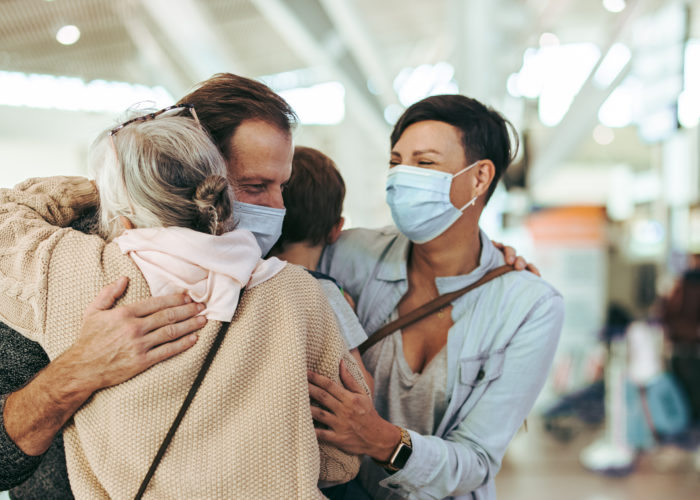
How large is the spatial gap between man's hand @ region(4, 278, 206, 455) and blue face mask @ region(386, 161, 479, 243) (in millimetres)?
936

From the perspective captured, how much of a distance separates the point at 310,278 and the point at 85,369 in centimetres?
46

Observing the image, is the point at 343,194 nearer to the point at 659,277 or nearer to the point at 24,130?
the point at 24,130

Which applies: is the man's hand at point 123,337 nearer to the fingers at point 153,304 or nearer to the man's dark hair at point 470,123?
the fingers at point 153,304

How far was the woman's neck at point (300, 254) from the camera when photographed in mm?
1865

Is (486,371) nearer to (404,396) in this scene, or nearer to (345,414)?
(404,396)

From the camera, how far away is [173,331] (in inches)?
45.4

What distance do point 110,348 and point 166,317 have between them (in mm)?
110

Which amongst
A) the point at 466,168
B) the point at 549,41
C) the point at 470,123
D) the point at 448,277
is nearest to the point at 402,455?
the point at 448,277

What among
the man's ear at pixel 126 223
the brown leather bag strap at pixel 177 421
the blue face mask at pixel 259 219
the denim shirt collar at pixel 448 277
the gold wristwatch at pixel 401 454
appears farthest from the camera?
the denim shirt collar at pixel 448 277

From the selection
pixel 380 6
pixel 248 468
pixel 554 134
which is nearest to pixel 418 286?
pixel 248 468

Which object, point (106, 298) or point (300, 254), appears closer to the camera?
point (106, 298)

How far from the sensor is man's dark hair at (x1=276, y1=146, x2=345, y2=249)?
1828mm

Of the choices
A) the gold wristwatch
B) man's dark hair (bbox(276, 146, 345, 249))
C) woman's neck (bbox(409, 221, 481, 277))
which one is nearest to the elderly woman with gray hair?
the gold wristwatch

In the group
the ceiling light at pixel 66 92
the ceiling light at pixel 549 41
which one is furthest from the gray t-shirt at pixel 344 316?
the ceiling light at pixel 549 41
